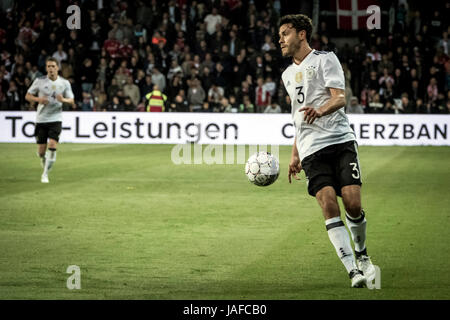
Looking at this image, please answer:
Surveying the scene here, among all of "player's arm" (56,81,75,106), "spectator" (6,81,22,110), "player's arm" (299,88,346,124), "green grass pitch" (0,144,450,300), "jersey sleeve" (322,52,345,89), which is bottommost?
"green grass pitch" (0,144,450,300)

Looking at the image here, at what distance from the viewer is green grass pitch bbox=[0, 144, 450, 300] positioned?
6922 mm

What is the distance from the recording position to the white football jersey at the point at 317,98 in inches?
277

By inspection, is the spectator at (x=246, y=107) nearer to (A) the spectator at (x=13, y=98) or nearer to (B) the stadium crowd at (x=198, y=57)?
(B) the stadium crowd at (x=198, y=57)

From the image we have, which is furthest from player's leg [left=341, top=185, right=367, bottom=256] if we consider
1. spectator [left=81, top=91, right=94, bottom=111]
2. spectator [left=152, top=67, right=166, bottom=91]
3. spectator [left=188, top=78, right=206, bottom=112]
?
spectator [left=152, top=67, right=166, bottom=91]

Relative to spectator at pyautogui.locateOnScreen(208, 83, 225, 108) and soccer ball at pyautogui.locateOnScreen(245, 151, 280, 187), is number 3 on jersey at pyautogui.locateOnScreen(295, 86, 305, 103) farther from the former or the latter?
spectator at pyautogui.locateOnScreen(208, 83, 225, 108)

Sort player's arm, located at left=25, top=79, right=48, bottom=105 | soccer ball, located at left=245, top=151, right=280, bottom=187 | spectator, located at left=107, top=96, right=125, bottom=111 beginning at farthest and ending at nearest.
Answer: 1. spectator, located at left=107, top=96, right=125, bottom=111
2. player's arm, located at left=25, top=79, right=48, bottom=105
3. soccer ball, located at left=245, top=151, right=280, bottom=187

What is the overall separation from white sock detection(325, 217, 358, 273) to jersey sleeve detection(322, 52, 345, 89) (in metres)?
1.13

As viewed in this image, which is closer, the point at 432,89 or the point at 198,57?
the point at 432,89

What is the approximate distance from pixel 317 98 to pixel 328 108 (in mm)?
320

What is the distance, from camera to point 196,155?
2225cm

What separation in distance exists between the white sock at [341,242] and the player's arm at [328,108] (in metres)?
0.89

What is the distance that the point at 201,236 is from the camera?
966 cm

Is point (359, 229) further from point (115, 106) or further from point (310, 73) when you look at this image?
point (115, 106)

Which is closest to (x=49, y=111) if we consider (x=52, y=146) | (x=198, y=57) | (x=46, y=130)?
(x=46, y=130)
